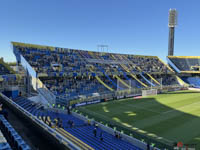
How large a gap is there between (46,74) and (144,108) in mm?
19103

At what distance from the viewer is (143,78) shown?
48250mm

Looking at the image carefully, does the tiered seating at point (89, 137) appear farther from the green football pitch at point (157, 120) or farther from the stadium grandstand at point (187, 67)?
the stadium grandstand at point (187, 67)

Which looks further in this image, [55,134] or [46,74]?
[46,74]

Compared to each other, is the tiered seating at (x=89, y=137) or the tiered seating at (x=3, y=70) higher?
the tiered seating at (x=3, y=70)

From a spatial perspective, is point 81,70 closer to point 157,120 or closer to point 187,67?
point 157,120

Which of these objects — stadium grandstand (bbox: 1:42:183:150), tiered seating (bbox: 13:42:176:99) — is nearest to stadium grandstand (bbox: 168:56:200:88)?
stadium grandstand (bbox: 1:42:183:150)

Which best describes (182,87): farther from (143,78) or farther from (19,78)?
(19,78)

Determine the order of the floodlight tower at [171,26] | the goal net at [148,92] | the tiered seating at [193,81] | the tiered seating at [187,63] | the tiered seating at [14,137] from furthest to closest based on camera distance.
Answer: the floodlight tower at [171,26] < the tiered seating at [187,63] < the tiered seating at [193,81] < the goal net at [148,92] < the tiered seating at [14,137]

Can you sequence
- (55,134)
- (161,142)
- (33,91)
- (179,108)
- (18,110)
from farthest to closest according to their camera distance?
(33,91)
(179,108)
(161,142)
(18,110)
(55,134)

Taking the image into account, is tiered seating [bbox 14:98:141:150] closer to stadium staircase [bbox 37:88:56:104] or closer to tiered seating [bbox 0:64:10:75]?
stadium staircase [bbox 37:88:56:104]

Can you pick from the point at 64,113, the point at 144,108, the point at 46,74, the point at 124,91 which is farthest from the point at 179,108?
the point at 46,74

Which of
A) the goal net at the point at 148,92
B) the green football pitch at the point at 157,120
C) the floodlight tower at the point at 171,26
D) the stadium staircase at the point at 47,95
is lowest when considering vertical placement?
the green football pitch at the point at 157,120

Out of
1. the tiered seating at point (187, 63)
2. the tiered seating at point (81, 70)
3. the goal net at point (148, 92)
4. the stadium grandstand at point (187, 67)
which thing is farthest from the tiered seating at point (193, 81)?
the goal net at point (148, 92)

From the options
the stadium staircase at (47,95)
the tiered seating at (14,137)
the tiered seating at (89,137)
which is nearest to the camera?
the tiered seating at (14,137)
